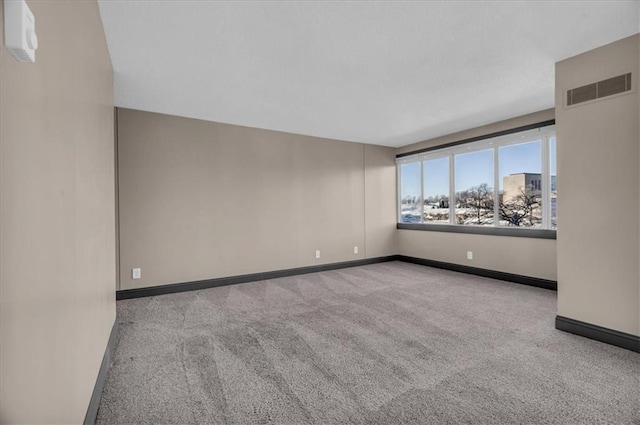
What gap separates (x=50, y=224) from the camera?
1.02 meters

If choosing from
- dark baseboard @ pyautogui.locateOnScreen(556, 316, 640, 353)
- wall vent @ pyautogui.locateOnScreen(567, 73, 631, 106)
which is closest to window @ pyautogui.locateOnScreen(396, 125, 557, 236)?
wall vent @ pyautogui.locateOnScreen(567, 73, 631, 106)

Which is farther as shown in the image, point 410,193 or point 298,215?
point 410,193

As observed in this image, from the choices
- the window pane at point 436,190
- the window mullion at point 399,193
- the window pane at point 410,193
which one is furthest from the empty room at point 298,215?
the window mullion at point 399,193

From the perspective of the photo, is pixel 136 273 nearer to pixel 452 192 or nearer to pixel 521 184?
pixel 452 192

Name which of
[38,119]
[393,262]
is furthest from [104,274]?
[393,262]

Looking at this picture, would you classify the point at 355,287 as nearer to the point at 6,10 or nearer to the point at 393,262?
the point at 393,262

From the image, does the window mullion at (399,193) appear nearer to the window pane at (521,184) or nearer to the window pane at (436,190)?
the window pane at (436,190)

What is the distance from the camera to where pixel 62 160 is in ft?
3.84

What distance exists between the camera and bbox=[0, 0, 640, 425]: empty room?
1.12 m

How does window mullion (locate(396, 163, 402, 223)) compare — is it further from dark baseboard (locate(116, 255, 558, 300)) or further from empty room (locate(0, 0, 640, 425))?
empty room (locate(0, 0, 640, 425))

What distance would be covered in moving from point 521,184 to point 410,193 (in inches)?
86.2

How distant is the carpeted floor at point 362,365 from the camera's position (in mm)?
1729

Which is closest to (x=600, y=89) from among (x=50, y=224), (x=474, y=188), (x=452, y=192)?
(x=474, y=188)

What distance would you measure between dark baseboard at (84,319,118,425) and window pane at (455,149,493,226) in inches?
207
